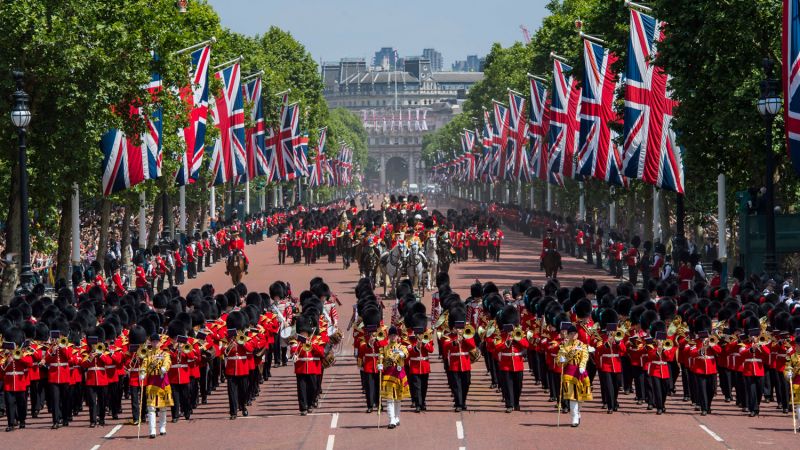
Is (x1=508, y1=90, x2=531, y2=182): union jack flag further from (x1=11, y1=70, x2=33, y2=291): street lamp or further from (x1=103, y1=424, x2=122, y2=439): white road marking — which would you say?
(x1=103, y1=424, x2=122, y2=439): white road marking

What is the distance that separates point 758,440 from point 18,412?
10155mm

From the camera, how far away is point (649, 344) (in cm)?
2423

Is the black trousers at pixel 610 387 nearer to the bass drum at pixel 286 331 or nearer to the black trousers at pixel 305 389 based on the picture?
the black trousers at pixel 305 389

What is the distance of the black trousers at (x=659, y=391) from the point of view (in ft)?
78.5

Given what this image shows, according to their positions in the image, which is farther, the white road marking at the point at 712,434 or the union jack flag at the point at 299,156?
the union jack flag at the point at 299,156

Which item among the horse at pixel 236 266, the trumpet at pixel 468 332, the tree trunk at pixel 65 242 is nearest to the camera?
the trumpet at pixel 468 332

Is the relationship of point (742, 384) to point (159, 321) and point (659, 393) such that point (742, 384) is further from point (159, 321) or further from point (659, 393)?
point (159, 321)

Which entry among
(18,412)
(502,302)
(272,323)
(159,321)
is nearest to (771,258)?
(502,302)

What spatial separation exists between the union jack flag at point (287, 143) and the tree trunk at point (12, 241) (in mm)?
38880

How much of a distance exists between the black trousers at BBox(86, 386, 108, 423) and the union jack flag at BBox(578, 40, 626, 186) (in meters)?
25.1

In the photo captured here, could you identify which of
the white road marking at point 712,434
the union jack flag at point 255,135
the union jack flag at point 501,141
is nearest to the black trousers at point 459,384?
the white road marking at point 712,434

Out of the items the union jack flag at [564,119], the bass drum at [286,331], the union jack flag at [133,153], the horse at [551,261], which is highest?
the union jack flag at [564,119]

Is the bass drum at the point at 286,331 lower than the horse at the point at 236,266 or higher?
lower

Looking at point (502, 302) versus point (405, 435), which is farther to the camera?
point (502, 302)
